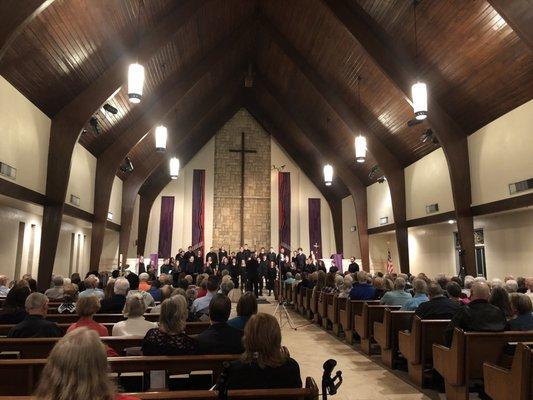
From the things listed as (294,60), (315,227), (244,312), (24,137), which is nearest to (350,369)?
(244,312)

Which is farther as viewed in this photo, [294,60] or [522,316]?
[294,60]

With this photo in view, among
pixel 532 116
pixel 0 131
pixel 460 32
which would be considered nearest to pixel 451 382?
pixel 532 116

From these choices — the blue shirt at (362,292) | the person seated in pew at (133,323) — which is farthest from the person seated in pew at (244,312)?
the blue shirt at (362,292)

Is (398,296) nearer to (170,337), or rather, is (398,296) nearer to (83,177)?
(170,337)

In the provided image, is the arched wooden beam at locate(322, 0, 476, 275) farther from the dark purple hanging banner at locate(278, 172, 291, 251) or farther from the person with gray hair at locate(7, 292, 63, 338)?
the dark purple hanging banner at locate(278, 172, 291, 251)

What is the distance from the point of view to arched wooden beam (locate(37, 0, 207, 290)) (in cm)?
780

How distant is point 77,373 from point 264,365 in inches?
40.4

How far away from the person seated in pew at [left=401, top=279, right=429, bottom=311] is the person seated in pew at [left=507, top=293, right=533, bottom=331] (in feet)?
4.83

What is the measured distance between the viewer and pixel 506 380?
271 cm

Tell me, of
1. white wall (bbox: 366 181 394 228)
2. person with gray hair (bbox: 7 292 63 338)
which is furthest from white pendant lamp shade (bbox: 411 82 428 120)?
person with gray hair (bbox: 7 292 63 338)

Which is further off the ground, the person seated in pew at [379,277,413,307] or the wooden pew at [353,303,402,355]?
the person seated in pew at [379,277,413,307]

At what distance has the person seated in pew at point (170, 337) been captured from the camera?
2.60 meters

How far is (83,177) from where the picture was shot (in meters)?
9.97

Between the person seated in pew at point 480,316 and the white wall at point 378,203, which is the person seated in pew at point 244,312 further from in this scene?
the white wall at point 378,203
